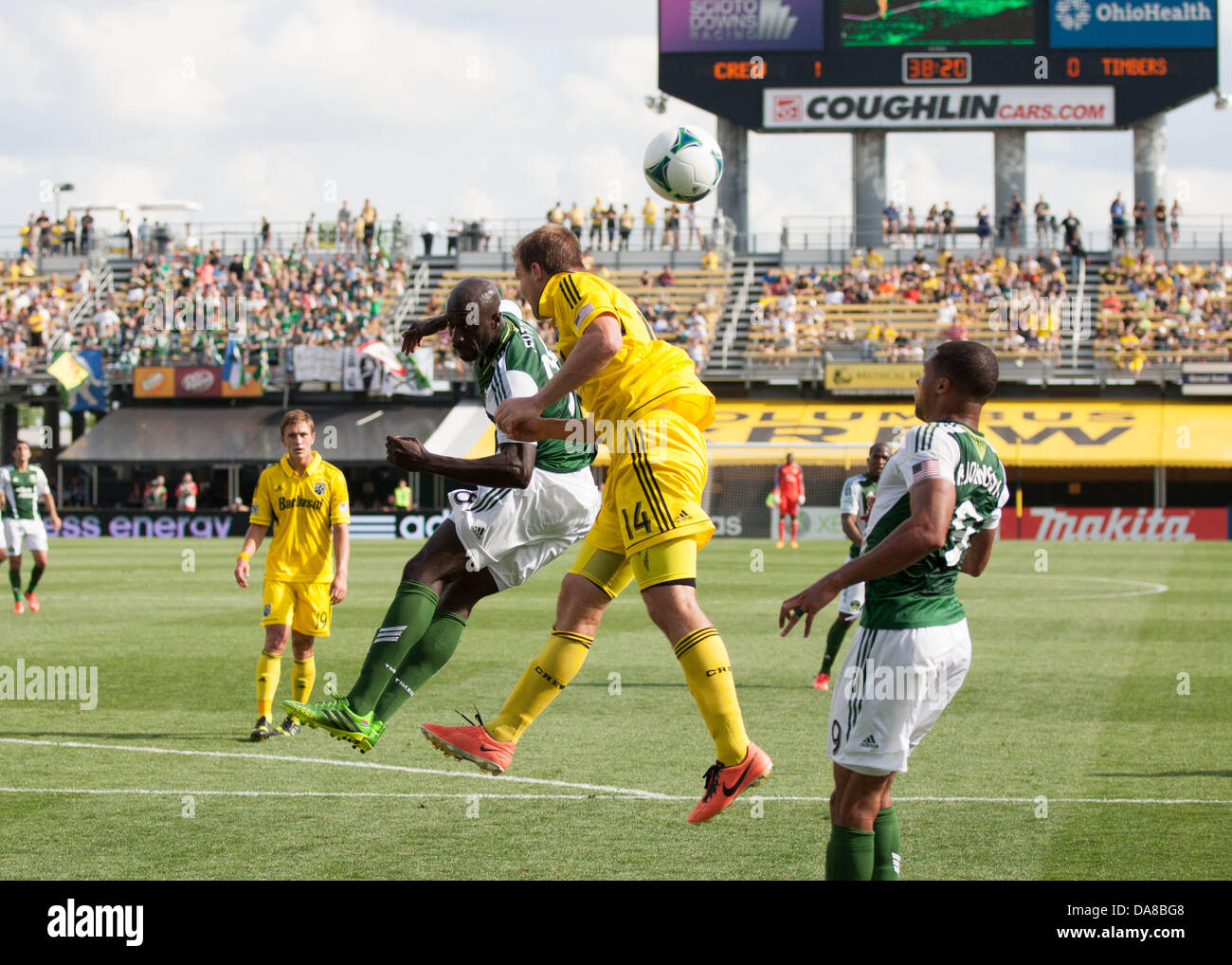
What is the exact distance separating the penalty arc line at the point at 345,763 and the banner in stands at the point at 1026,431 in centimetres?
2807

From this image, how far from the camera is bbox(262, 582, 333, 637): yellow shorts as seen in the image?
36.5ft

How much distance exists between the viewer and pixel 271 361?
45.8 metres

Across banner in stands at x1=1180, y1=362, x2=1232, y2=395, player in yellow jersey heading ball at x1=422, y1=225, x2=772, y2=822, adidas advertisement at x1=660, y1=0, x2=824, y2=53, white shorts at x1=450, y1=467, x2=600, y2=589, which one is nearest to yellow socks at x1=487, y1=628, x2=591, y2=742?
player in yellow jersey heading ball at x1=422, y1=225, x2=772, y2=822

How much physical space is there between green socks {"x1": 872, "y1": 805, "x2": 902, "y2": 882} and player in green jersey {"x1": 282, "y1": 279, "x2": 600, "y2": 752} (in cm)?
184

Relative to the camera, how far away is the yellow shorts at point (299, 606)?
36.5 feet

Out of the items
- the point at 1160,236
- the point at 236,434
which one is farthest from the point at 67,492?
the point at 1160,236

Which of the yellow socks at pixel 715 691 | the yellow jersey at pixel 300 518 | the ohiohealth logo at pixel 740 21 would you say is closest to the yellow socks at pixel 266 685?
the yellow jersey at pixel 300 518

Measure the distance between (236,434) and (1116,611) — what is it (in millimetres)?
29878

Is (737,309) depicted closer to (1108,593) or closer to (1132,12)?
(1132,12)

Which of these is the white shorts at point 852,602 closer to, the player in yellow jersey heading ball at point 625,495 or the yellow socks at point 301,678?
the yellow socks at point 301,678

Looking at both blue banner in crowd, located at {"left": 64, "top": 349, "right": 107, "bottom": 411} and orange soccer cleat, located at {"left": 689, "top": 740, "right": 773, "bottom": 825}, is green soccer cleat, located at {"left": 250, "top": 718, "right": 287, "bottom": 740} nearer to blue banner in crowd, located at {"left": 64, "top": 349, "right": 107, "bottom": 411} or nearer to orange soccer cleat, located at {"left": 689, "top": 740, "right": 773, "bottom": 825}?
orange soccer cleat, located at {"left": 689, "top": 740, "right": 773, "bottom": 825}

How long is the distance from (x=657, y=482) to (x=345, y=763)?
4354mm

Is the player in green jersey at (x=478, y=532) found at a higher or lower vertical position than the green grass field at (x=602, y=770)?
higher
